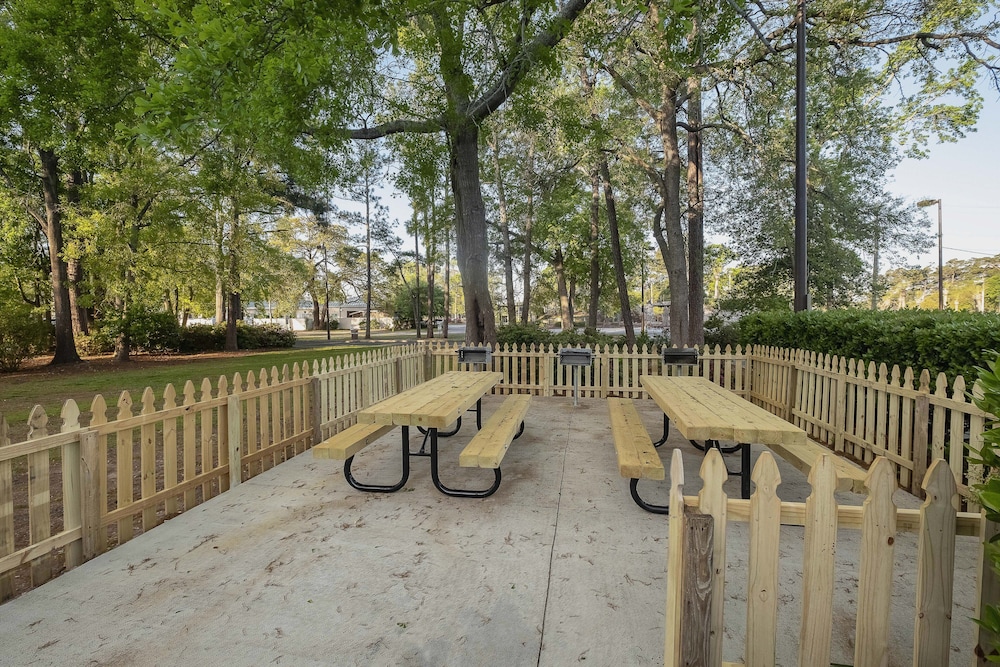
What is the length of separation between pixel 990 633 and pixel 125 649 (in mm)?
3575

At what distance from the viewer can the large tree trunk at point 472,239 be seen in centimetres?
1143

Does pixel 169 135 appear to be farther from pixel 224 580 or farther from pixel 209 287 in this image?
pixel 209 287

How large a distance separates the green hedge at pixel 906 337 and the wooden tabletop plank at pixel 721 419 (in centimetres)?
123

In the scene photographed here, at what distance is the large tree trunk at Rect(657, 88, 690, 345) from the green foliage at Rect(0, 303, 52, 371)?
1982cm

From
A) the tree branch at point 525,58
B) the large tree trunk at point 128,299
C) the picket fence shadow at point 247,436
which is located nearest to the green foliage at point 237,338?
the large tree trunk at point 128,299

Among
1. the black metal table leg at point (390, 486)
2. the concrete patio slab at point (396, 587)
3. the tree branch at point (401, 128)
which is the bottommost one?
the concrete patio slab at point (396, 587)

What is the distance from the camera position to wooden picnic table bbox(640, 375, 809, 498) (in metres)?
3.33

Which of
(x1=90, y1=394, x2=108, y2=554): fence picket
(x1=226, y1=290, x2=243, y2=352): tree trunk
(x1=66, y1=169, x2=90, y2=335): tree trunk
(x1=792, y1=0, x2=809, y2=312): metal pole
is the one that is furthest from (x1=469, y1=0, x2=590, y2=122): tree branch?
(x1=226, y1=290, x2=243, y2=352): tree trunk

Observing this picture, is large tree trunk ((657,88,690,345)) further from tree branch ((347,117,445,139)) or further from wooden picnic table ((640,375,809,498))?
wooden picnic table ((640,375,809,498))

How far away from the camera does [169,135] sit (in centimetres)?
418

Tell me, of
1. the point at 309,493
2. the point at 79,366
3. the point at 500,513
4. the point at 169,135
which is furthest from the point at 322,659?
the point at 79,366

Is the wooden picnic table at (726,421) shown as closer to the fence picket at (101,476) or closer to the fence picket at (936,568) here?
the fence picket at (936,568)

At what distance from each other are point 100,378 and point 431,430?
45.9 feet

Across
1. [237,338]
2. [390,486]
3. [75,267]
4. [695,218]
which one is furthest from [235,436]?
[237,338]
